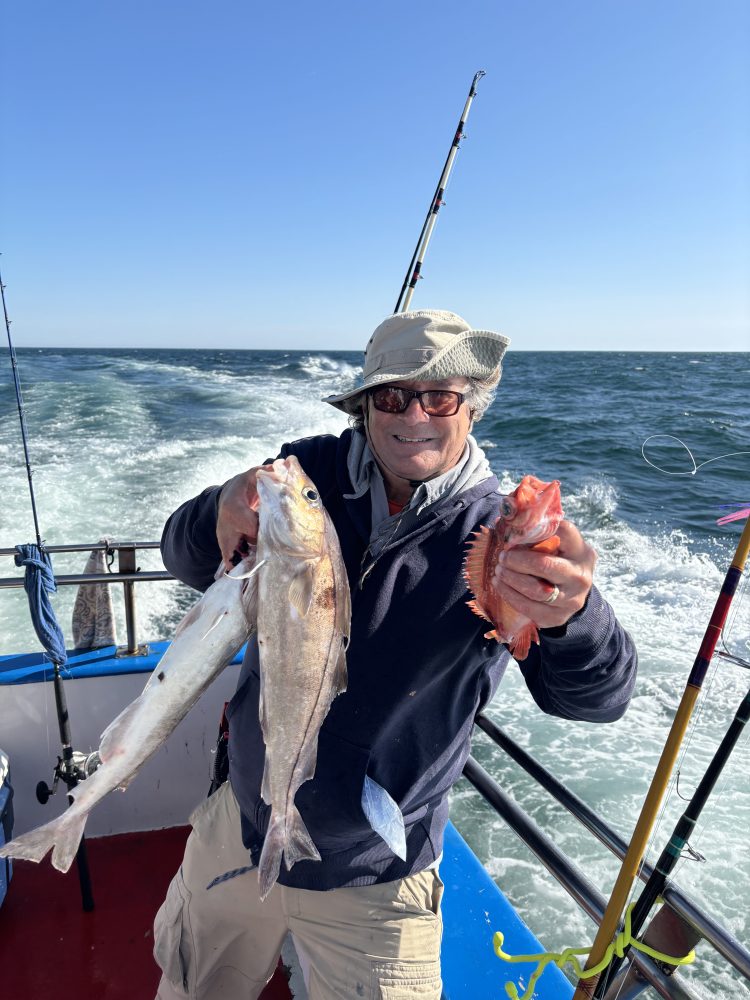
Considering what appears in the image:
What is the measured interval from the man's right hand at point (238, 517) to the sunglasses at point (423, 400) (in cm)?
50

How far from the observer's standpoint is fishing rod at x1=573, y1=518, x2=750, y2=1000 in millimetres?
1755

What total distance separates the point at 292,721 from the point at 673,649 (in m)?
7.56

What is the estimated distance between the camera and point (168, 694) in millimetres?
1818

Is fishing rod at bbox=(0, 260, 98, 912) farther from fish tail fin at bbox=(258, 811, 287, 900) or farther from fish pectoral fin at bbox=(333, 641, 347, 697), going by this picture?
fish pectoral fin at bbox=(333, 641, 347, 697)

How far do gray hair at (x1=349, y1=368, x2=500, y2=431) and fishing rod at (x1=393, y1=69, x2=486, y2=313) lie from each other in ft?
7.01

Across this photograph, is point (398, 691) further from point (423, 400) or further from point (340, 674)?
point (423, 400)

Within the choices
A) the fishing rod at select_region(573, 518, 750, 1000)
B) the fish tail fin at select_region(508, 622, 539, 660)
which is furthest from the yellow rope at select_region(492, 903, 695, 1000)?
the fish tail fin at select_region(508, 622, 539, 660)

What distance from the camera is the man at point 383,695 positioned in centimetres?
196

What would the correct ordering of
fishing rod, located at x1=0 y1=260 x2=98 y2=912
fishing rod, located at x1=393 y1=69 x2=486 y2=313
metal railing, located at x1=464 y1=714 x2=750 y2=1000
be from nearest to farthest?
metal railing, located at x1=464 y1=714 x2=750 y2=1000 → fishing rod, located at x1=0 y1=260 x2=98 y2=912 → fishing rod, located at x1=393 y1=69 x2=486 y2=313

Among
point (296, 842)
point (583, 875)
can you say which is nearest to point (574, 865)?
point (583, 875)

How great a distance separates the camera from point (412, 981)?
2.06 metres

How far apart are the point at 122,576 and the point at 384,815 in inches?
77.9

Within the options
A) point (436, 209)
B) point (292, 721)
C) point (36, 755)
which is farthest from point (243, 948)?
point (436, 209)

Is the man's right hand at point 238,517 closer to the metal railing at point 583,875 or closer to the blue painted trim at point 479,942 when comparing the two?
the metal railing at point 583,875
